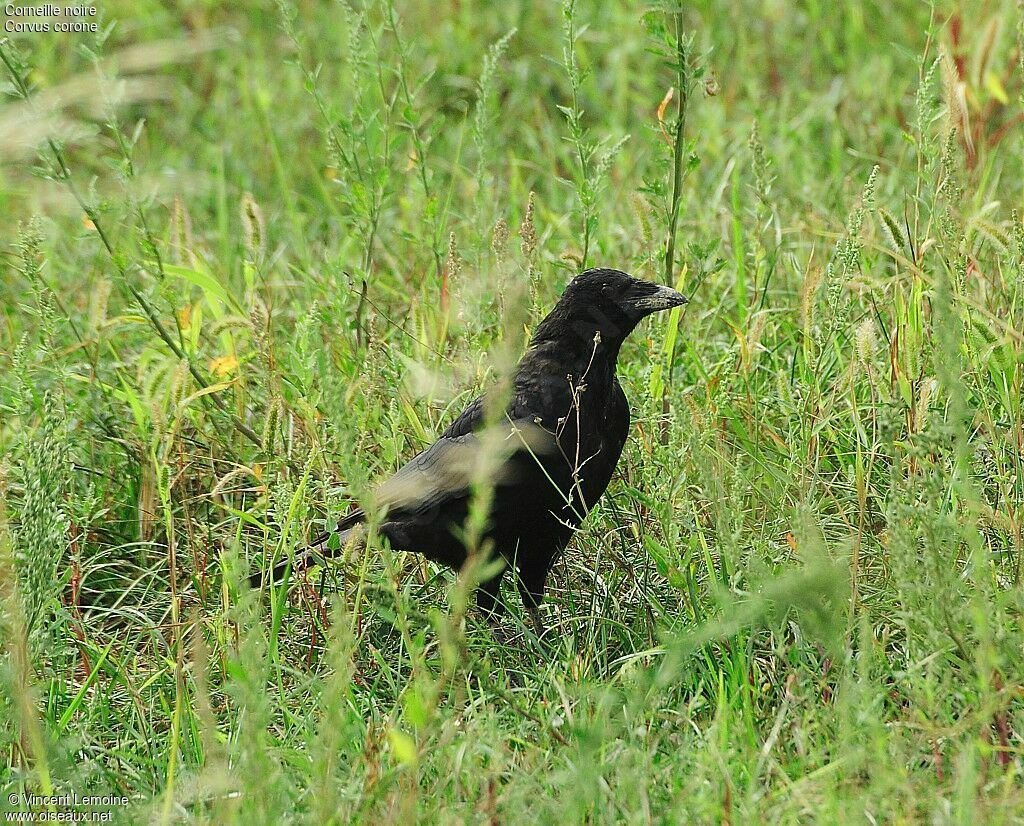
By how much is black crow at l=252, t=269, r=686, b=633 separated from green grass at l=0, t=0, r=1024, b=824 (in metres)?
0.13

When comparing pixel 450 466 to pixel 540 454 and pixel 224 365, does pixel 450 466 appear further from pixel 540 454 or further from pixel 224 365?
pixel 224 365

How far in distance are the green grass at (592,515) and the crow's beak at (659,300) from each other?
0.13m

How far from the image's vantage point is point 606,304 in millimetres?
3459

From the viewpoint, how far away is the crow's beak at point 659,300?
11.1 feet

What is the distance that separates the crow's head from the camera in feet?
11.3

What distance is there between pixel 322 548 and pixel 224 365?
2.56ft

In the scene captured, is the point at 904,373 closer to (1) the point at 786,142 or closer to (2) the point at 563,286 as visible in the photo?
(2) the point at 563,286

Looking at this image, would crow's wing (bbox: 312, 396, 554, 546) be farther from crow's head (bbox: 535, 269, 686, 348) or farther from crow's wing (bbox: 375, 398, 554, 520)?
crow's head (bbox: 535, 269, 686, 348)

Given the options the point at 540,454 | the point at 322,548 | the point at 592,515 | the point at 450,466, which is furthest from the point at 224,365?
the point at 592,515

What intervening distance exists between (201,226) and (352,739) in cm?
357

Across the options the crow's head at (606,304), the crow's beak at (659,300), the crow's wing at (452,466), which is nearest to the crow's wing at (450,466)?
the crow's wing at (452,466)

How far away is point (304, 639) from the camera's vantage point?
3.29 meters

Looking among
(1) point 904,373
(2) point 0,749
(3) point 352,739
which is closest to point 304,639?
(3) point 352,739

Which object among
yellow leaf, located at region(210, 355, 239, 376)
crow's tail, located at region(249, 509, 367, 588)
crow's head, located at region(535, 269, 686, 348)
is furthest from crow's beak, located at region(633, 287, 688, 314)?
yellow leaf, located at region(210, 355, 239, 376)
